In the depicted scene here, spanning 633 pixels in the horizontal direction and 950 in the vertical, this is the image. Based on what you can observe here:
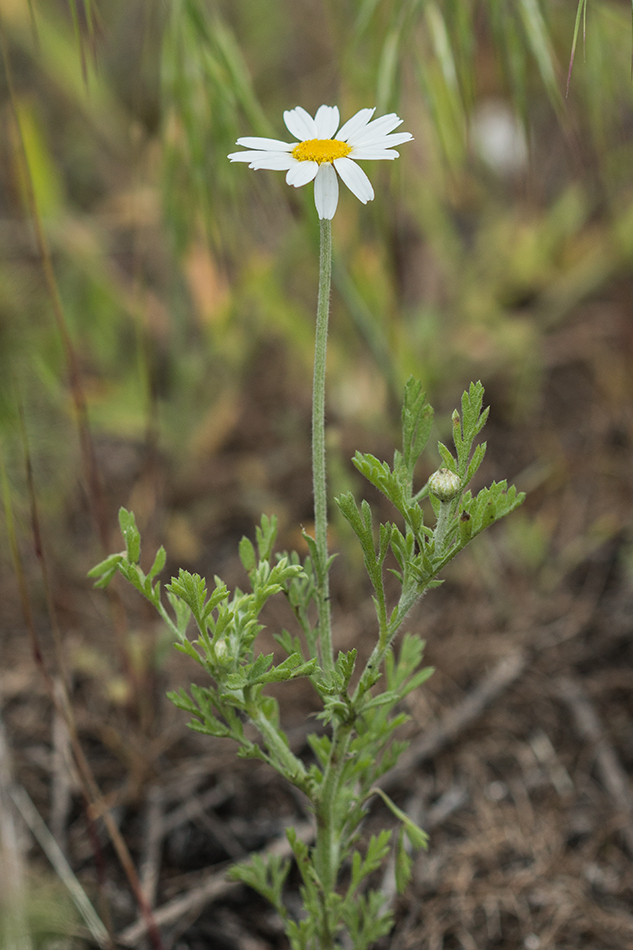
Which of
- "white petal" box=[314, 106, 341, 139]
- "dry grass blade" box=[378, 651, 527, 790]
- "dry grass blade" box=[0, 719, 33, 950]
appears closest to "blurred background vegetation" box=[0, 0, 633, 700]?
"dry grass blade" box=[378, 651, 527, 790]

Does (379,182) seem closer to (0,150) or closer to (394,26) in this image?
(394,26)

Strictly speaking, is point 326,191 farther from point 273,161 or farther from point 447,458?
point 447,458

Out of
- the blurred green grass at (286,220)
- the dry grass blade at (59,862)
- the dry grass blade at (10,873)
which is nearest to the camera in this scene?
the dry grass blade at (10,873)

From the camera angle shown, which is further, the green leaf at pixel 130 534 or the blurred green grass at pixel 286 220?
the blurred green grass at pixel 286 220

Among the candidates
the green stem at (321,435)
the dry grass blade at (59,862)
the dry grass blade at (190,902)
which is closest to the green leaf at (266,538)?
the green stem at (321,435)

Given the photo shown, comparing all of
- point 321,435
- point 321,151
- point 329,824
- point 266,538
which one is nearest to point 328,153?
point 321,151

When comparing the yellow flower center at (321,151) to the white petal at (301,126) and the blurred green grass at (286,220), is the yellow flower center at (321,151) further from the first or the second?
the blurred green grass at (286,220)
